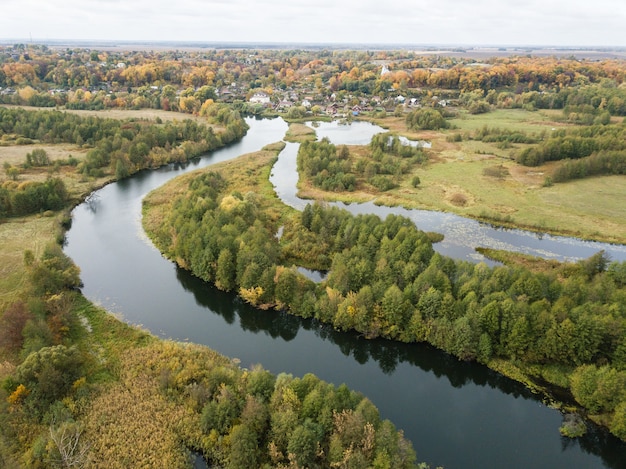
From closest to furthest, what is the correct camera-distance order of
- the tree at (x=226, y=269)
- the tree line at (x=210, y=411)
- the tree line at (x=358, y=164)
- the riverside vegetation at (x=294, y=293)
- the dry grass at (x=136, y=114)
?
the tree line at (x=210, y=411), the riverside vegetation at (x=294, y=293), the tree at (x=226, y=269), the tree line at (x=358, y=164), the dry grass at (x=136, y=114)

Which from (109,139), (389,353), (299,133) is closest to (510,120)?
(299,133)

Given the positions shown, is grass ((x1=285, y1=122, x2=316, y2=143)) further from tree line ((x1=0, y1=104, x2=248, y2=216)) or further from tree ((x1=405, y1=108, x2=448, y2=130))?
tree ((x1=405, y1=108, x2=448, y2=130))

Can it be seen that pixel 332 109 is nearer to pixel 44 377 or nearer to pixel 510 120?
pixel 510 120

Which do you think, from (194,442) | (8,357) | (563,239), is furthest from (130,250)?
(563,239)

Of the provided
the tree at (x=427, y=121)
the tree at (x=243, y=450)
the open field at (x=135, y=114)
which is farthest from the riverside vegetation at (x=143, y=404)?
the tree at (x=427, y=121)

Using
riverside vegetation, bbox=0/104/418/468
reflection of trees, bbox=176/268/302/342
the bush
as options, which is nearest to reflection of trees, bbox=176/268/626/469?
reflection of trees, bbox=176/268/302/342

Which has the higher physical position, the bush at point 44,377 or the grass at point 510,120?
the grass at point 510,120

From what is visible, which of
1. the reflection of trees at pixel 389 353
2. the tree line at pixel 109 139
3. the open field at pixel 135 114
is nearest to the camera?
the reflection of trees at pixel 389 353

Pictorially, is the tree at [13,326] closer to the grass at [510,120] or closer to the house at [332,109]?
the grass at [510,120]
